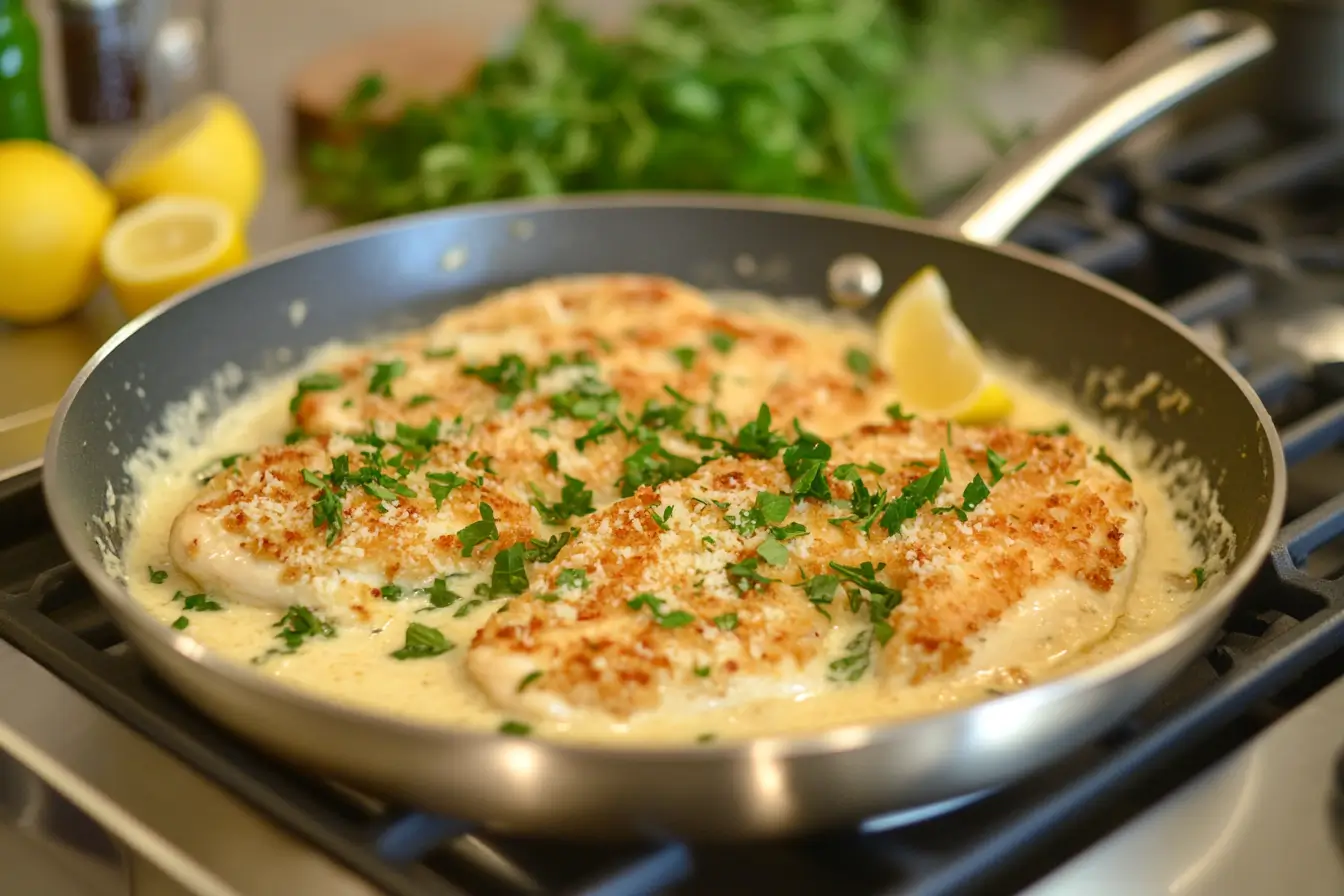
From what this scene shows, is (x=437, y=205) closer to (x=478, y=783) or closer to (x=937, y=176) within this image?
(x=937, y=176)

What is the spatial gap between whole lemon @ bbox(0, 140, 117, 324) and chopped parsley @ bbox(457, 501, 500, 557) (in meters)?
0.84

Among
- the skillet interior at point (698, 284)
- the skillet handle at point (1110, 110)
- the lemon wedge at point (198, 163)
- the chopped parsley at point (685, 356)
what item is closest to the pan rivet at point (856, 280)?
the skillet interior at point (698, 284)

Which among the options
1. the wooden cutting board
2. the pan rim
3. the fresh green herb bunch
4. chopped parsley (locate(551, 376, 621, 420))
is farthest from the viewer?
the wooden cutting board

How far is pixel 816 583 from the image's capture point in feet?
4.35

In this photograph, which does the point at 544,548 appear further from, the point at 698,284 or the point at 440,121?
the point at 440,121

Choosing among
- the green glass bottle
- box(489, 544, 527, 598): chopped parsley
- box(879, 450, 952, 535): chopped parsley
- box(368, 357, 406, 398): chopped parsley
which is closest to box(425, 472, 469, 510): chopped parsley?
box(489, 544, 527, 598): chopped parsley

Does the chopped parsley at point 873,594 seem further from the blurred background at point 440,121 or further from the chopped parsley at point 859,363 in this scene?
the blurred background at point 440,121

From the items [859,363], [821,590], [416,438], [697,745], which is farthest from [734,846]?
[859,363]

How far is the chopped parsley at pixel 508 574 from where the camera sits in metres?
1.39

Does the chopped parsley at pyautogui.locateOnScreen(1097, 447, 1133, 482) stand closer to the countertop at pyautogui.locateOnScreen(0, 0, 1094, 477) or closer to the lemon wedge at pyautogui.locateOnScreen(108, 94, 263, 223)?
the countertop at pyautogui.locateOnScreen(0, 0, 1094, 477)

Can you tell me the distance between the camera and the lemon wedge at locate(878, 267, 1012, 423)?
1727mm

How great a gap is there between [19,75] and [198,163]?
1.06 feet

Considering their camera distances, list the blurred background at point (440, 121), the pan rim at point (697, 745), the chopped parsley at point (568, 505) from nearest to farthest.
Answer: the pan rim at point (697, 745) → the chopped parsley at point (568, 505) → the blurred background at point (440, 121)

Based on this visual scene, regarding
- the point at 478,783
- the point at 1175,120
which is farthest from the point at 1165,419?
the point at 1175,120
